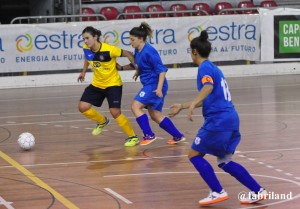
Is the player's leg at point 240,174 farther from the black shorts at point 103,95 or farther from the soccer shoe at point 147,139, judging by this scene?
the black shorts at point 103,95

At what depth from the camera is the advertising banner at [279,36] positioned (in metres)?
23.3

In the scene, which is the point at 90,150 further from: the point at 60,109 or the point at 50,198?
the point at 60,109

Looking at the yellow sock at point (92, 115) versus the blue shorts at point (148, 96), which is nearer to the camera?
the blue shorts at point (148, 96)

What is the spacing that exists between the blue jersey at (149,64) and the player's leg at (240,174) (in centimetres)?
373

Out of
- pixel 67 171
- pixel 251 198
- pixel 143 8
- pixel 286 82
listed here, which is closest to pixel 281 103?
pixel 286 82

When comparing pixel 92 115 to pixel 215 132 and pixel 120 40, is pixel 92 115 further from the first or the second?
pixel 120 40

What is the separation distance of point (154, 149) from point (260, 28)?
1217 cm

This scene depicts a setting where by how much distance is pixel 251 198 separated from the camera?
830 cm

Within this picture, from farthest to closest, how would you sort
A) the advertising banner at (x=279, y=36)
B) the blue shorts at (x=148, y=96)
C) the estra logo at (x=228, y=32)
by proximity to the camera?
the advertising banner at (x=279, y=36), the estra logo at (x=228, y=32), the blue shorts at (x=148, y=96)

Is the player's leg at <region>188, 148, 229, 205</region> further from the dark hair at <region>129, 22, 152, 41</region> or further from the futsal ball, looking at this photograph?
the futsal ball

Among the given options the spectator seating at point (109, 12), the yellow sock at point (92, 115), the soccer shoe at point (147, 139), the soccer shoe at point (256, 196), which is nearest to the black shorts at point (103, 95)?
the yellow sock at point (92, 115)

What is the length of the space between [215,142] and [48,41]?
1425cm

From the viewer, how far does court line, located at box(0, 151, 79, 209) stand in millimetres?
8609

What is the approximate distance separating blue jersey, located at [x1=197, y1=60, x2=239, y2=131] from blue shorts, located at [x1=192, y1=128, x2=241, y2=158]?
52 millimetres
